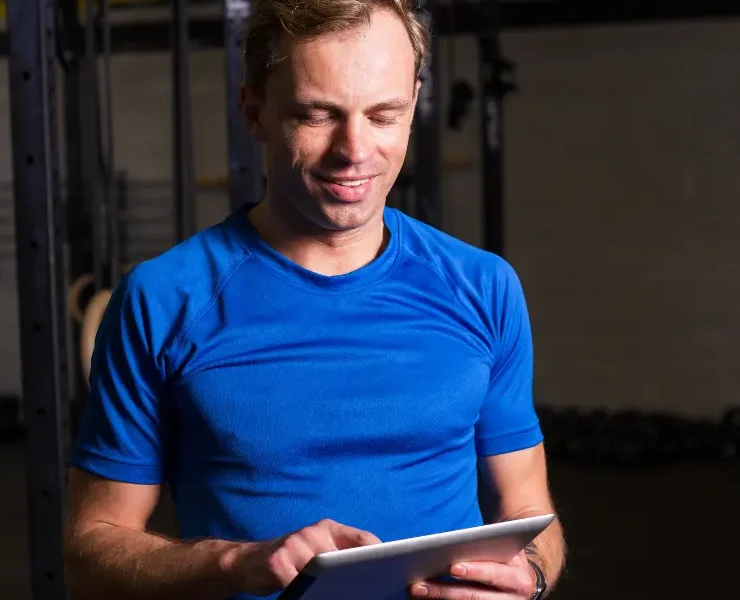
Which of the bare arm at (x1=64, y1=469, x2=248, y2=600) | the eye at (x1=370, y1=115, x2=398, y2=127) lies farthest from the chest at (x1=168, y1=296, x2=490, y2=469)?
the eye at (x1=370, y1=115, x2=398, y2=127)

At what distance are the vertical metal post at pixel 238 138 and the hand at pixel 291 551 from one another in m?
1.98

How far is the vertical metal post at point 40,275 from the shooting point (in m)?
2.45

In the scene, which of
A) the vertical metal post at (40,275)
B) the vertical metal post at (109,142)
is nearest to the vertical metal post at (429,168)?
the vertical metal post at (109,142)

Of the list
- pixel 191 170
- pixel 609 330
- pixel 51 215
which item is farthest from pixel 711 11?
pixel 51 215

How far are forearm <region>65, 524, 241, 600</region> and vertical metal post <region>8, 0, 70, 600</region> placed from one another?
54.1 inches

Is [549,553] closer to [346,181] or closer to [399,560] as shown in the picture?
[399,560]

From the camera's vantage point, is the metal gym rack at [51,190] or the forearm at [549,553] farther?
the metal gym rack at [51,190]

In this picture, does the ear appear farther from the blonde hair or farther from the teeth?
the teeth

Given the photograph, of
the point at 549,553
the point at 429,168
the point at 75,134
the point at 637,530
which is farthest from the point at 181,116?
the point at 637,530

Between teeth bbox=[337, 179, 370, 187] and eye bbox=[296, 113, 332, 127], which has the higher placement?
eye bbox=[296, 113, 332, 127]

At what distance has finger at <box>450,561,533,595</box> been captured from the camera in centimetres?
107

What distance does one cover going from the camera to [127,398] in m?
1.18

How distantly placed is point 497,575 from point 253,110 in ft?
2.00

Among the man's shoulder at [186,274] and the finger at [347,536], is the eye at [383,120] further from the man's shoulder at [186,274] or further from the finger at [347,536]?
the finger at [347,536]
